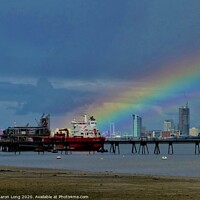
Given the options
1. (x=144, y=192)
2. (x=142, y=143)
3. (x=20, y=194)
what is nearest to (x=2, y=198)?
(x=20, y=194)

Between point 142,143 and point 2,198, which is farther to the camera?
point 142,143

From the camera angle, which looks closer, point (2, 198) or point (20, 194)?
point (2, 198)

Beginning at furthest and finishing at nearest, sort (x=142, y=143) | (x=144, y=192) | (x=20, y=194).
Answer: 1. (x=142, y=143)
2. (x=144, y=192)
3. (x=20, y=194)

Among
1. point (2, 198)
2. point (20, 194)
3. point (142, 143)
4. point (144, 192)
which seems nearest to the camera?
point (2, 198)

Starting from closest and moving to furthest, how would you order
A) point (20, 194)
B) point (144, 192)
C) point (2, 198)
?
point (2, 198) < point (20, 194) < point (144, 192)

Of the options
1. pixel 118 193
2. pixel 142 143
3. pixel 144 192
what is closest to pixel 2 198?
pixel 118 193

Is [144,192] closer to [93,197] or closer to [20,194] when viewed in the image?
[93,197]

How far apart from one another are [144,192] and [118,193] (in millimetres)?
2308

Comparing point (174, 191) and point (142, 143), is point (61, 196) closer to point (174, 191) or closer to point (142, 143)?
point (174, 191)

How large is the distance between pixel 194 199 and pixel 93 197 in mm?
5995

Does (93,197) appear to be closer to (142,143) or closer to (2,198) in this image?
(2,198)

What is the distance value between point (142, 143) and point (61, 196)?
550 ft

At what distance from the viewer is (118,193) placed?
1438 inches

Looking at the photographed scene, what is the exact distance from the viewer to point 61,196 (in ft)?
110
